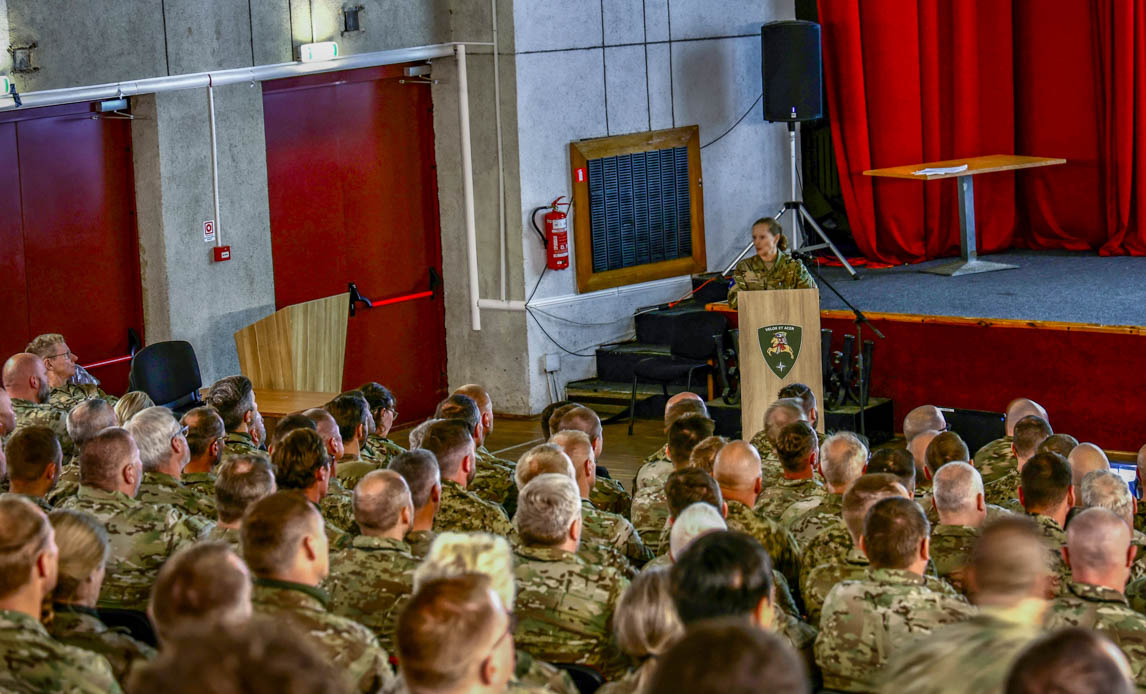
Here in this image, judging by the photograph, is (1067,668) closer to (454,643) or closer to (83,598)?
(454,643)

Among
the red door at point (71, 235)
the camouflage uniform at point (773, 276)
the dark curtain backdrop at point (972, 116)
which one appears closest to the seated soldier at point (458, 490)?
the camouflage uniform at point (773, 276)

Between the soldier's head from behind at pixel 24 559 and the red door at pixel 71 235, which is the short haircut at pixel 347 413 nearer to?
the soldier's head from behind at pixel 24 559

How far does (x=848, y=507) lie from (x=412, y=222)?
6.50 meters

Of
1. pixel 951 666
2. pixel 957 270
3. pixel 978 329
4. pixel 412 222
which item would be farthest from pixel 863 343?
pixel 951 666

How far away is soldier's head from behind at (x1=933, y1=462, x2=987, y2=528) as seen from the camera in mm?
4367

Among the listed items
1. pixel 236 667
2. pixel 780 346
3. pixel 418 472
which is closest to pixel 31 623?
pixel 418 472

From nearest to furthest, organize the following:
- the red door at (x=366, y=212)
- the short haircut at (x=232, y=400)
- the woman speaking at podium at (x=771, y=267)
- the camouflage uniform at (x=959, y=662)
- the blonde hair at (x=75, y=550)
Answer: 1. the camouflage uniform at (x=959, y=662)
2. the blonde hair at (x=75, y=550)
3. the short haircut at (x=232, y=400)
4. the woman speaking at podium at (x=771, y=267)
5. the red door at (x=366, y=212)

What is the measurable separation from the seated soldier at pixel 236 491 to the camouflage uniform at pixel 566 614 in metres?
0.91

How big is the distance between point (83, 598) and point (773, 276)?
5417mm

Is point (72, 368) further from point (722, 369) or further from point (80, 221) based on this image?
point (722, 369)

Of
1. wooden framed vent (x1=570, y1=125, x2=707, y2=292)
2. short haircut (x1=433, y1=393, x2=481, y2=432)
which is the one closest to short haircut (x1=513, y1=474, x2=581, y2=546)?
short haircut (x1=433, y1=393, x2=481, y2=432)

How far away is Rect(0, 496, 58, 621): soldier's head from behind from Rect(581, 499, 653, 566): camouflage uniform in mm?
1728

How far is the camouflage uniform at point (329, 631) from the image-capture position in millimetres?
3172

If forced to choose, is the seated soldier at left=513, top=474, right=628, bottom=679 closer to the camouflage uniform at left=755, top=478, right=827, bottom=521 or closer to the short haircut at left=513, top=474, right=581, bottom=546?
the short haircut at left=513, top=474, right=581, bottom=546
